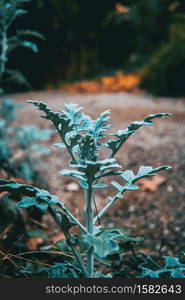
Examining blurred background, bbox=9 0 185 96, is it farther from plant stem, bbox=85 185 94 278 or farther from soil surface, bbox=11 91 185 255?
plant stem, bbox=85 185 94 278

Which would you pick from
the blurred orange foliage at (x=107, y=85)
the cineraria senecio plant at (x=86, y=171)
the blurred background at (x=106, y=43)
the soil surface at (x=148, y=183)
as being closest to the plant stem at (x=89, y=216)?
the cineraria senecio plant at (x=86, y=171)

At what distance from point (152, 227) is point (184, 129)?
6.04 ft

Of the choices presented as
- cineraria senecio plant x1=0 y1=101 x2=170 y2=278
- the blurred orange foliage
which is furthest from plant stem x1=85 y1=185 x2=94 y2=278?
the blurred orange foliage

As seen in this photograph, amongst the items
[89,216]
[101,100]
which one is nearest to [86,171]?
[89,216]

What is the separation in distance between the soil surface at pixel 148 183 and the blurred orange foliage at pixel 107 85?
1.10 metres

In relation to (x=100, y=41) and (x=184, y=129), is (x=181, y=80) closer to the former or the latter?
(x=184, y=129)

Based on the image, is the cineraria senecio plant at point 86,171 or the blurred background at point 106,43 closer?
the cineraria senecio plant at point 86,171

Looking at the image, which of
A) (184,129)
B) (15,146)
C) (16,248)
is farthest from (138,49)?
(16,248)

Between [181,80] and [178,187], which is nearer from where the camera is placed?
[178,187]

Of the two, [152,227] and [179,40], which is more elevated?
[179,40]

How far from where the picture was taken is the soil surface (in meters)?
2.17

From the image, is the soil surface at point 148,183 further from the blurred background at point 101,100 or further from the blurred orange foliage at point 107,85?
the blurred orange foliage at point 107,85

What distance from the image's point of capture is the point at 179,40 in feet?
19.4

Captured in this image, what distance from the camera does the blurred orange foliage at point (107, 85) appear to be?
630 centimetres
